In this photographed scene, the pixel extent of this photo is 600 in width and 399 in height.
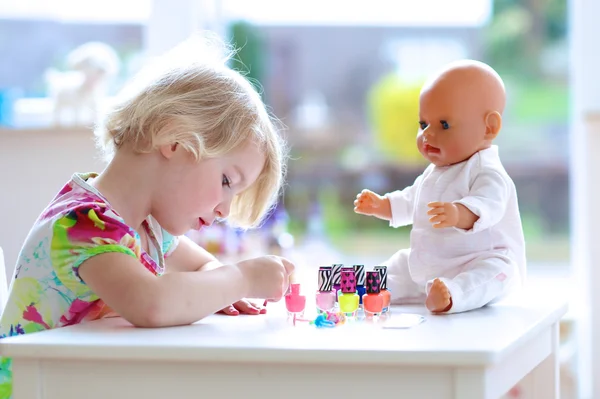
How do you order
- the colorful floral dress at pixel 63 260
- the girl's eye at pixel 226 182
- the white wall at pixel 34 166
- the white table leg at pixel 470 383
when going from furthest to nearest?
the white wall at pixel 34 166 < the girl's eye at pixel 226 182 < the colorful floral dress at pixel 63 260 < the white table leg at pixel 470 383

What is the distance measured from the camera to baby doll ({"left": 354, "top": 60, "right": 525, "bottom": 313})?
1.08 metres

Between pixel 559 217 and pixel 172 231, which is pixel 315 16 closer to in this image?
pixel 559 217

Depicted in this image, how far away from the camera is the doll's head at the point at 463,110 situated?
1123mm

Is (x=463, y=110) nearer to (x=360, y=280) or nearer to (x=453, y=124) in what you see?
(x=453, y=124)

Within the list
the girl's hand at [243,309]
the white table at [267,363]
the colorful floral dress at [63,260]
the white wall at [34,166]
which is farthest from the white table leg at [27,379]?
the white wall at [34,166]

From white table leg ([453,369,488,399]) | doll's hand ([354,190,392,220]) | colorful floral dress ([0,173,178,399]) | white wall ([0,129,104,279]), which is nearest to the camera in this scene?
white table leg ([453,369,488,399])

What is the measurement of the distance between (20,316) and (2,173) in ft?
4.00

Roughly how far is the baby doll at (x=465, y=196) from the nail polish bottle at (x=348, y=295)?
10 cm

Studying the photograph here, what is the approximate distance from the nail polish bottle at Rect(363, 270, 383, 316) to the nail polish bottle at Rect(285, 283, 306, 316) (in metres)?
0.08

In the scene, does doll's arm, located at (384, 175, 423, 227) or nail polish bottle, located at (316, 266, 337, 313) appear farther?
doll's arm, located at (384, 175, 423, 227)

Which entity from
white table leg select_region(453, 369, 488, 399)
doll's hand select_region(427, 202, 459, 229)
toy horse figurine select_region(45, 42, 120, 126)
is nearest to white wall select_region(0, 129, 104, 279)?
toy horse figurine select_region(45, 42, 120, 126)

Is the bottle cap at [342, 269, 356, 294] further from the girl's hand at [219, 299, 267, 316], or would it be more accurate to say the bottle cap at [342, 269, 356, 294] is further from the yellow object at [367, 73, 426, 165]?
the yellow object at [367, 73, 426, 165]

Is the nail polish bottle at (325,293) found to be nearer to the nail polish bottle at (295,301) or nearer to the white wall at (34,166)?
the nail polish bottle at (295,301)

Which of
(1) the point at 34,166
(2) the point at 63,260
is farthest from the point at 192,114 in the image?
(1) the point at 34,166
